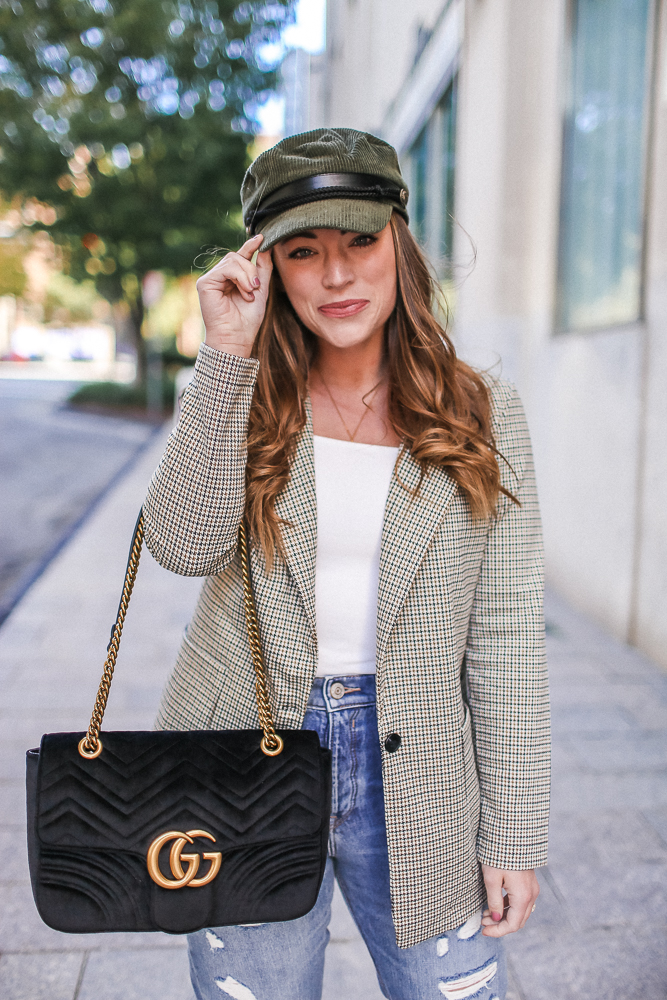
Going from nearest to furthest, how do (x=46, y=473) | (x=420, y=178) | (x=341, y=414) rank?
1. (x=341, y=414)
2. (x=420, y=178)
3. (x=46, y=473)

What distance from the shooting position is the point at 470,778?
4.92 feet

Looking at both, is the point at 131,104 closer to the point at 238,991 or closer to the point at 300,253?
the point at 300,253

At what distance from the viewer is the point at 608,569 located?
5.27 metres

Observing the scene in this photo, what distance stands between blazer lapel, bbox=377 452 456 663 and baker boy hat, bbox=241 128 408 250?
44cm

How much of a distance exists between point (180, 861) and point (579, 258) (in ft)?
18.5

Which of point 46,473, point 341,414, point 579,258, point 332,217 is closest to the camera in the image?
point 332,217

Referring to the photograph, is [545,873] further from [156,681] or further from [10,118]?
[10,118]

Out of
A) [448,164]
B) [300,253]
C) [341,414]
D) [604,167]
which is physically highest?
[448,164]

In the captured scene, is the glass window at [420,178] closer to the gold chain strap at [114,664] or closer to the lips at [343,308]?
the lips at [343,308]

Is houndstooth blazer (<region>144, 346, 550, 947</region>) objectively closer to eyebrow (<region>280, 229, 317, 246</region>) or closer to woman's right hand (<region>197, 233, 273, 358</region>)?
woman's right hand (<region>197, 233, 273, 358</region>)

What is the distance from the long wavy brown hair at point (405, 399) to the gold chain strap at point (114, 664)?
0.09m

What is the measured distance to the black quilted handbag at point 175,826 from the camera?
1276 mm

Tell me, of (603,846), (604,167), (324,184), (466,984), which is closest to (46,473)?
(604,167)

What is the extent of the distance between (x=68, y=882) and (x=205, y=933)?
27 cm
